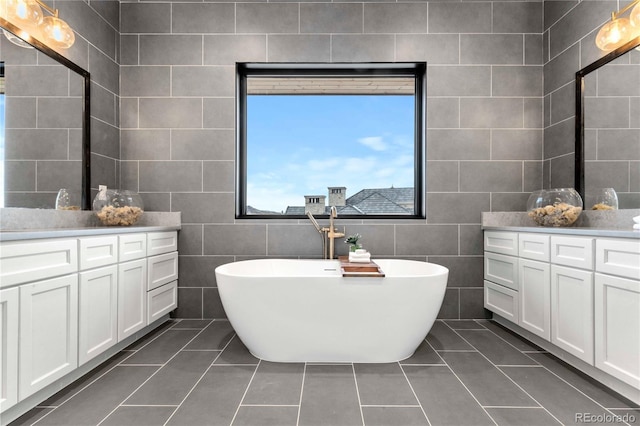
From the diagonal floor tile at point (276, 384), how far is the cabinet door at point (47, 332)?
87cm

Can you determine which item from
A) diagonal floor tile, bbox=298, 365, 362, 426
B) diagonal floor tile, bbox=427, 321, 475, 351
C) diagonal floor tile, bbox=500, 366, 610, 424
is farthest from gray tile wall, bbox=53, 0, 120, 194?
diagonal floor tile, bbox=500, 366, 610, 424

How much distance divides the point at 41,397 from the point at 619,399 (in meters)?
2.66

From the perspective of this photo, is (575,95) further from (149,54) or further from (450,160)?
(149,54)

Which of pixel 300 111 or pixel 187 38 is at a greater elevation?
pixel 187 38

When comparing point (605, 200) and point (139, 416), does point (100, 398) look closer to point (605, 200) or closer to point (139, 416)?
point (139, 416)

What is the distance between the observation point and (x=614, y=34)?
2.05 m

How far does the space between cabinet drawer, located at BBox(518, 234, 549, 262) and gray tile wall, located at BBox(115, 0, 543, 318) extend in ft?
1.69

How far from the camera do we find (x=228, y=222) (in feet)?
9.09

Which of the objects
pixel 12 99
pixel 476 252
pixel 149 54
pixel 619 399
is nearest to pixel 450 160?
pixel 476 252

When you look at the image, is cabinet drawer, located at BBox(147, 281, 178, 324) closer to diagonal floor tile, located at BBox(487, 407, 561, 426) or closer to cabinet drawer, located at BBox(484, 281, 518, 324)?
diagonal floor tile, located at BBox(487, 407, 561, 426)

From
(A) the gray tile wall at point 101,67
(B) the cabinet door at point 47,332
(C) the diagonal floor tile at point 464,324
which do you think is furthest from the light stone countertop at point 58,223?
(C) the diagonal floor tile at point 464,324

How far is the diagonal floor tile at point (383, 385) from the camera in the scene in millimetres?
1534

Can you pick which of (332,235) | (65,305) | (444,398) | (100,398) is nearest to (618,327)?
(444,398)

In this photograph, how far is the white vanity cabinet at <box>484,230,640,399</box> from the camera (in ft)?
4.87
